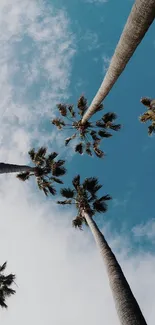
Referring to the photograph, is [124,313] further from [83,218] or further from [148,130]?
[148,130]

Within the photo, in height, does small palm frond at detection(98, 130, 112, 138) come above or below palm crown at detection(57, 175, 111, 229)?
above

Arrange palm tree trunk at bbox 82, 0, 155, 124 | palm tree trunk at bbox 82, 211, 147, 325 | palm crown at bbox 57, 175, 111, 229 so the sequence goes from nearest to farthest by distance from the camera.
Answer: palm tree trunk at bbox 82, 0, 155, 124 < palm tree trunk at bbox 82, 211, 147, 325 < palm crown at bbox 57, 175, 111, 229

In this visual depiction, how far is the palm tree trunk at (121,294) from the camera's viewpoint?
6.89m

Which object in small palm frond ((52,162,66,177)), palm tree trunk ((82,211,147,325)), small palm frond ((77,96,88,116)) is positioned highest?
small palm frond ((77,96,88,116))

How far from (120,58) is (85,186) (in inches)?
559

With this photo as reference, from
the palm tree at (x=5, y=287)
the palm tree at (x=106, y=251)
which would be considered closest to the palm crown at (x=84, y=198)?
the palm tree at (x=106, y=251)

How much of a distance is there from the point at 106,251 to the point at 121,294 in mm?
3172

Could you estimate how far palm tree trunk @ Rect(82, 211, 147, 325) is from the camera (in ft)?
22.6

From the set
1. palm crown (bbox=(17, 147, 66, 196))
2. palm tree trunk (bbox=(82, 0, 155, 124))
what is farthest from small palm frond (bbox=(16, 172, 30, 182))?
palm tree trunk (bbox=(82, 0, 155, 124))

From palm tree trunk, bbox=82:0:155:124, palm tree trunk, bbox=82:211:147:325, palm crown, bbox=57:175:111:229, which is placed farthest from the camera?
palm crown, bbox=57:175:111:229

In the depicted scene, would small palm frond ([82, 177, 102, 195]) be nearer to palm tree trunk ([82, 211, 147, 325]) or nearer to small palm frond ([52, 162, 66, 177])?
small palm frond ([52, 162, 66, 177])

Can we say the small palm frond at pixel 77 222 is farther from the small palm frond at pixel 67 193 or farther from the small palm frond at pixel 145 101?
the small palm frond at pixel 145 101

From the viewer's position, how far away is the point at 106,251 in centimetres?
1116

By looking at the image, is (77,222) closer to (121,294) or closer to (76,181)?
(76,181)
